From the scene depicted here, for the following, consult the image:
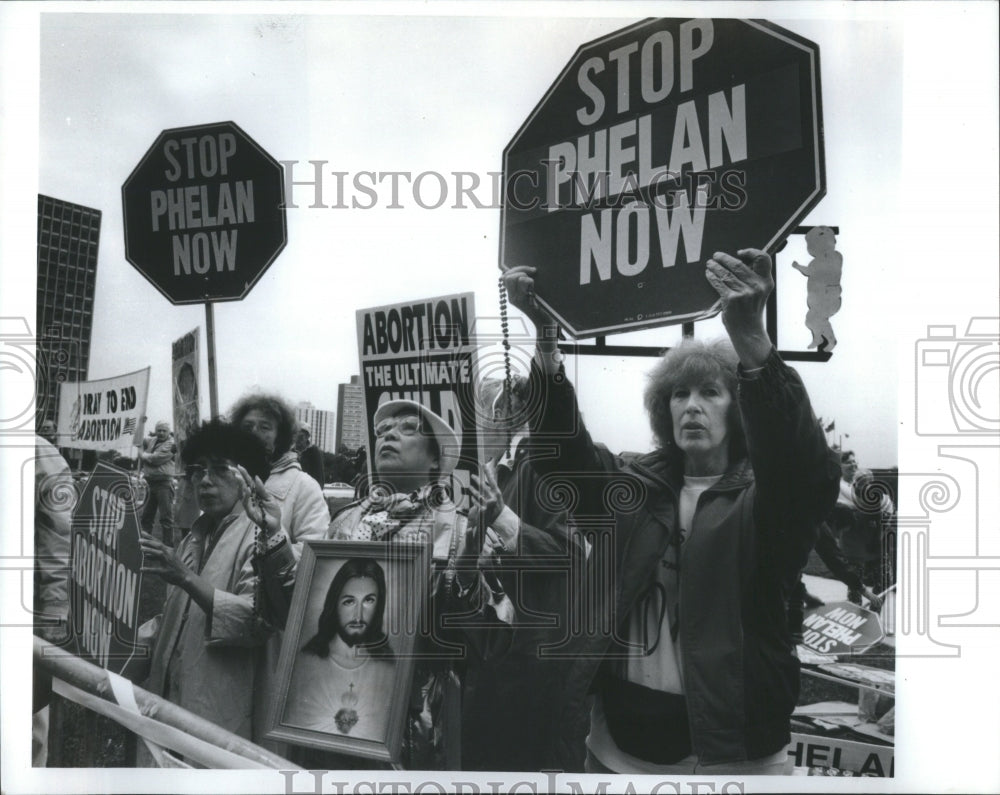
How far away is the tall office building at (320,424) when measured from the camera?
123 inches

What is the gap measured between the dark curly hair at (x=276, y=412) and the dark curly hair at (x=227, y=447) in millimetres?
47

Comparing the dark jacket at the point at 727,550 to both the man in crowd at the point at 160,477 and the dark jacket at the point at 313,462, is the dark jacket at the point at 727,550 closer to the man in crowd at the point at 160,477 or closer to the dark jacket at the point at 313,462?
the dark jacket at the point at 313,462

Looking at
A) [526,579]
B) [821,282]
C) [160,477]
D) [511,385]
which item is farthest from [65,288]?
[821,282]

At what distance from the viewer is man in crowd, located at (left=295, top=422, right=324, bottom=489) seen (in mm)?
3135

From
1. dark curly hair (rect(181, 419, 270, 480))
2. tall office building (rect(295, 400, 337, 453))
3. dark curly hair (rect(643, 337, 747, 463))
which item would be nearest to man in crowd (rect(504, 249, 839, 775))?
dark curly hair (rect(643, 337, 747, 463))

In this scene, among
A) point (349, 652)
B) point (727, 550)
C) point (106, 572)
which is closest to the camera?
point (727, 550)

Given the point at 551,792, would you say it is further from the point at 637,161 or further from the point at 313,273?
the point at 637,161

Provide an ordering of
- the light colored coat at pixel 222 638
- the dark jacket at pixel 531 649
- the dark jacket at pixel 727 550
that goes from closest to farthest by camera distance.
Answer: the dark jacket at pixel 727 550
the dark jacket at pixel 531 649
the light colored coat at pixel 222 638

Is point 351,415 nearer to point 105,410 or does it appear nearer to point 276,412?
point 276,412

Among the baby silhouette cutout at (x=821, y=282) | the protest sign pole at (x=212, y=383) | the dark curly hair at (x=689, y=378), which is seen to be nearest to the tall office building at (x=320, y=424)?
the protest sign pole at (x=212, y=383)

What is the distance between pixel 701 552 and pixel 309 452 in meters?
1.31

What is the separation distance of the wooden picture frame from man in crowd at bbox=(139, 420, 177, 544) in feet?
1.60

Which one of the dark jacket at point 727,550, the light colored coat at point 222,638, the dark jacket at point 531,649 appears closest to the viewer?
the dark jacket at point 727,550

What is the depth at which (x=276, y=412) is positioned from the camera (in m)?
3.15
